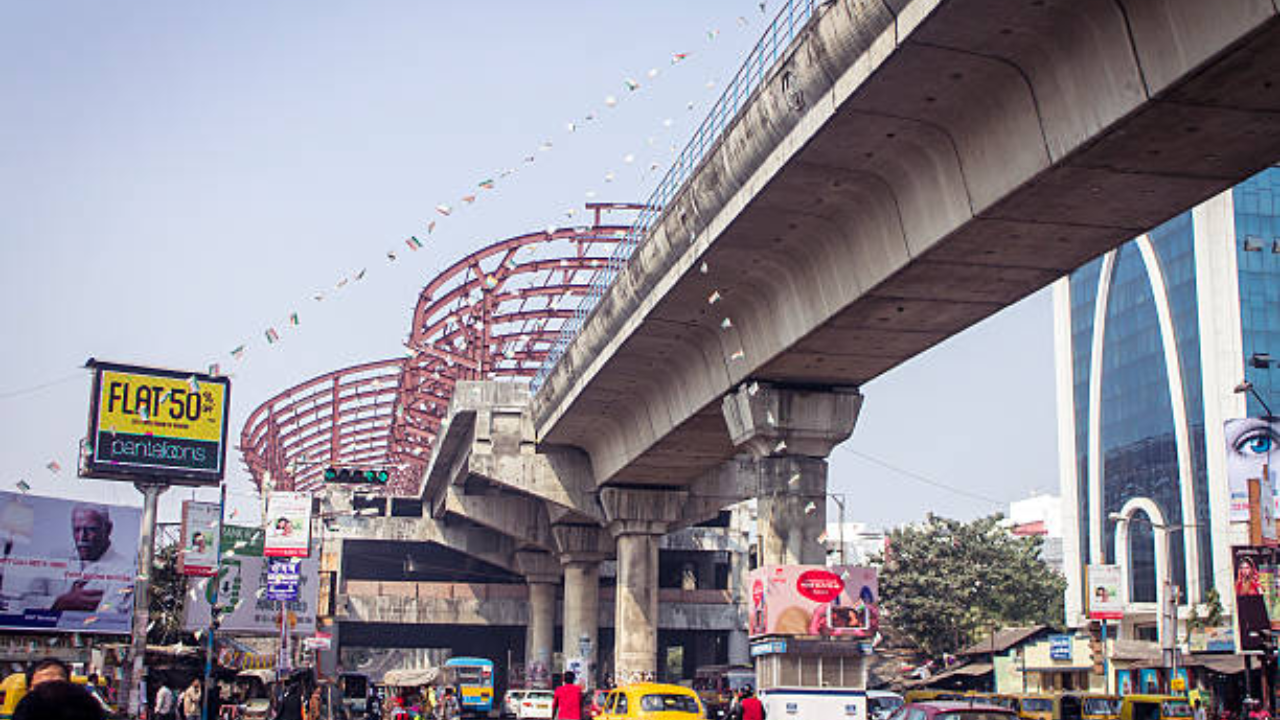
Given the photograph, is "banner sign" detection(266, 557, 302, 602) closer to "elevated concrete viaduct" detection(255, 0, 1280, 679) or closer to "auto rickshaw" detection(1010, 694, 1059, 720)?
"elevated concrete viaduct" detection(255, 0, 1280, 679)

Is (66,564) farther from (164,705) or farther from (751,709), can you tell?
(751,709)

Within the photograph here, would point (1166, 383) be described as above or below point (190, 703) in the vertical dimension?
above

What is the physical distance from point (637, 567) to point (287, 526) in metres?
14.6

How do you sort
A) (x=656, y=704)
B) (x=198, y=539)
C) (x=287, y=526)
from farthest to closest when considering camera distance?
(x=287, y=526) < (x=198, y=539) < (x=656, y=704)

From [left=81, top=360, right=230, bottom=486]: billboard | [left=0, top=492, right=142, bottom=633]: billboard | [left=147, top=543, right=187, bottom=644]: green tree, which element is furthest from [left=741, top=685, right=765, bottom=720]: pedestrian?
[left=147, top=543, right=187, bottom=644]: green tree

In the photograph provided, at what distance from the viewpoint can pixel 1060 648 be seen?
2498 inches

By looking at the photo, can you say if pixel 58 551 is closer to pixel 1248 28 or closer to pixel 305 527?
pixel 305 527

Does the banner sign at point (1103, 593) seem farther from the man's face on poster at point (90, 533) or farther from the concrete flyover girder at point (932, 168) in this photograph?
the man's face on poster at point (90, 533)

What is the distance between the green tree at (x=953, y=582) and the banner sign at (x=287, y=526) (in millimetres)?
48266

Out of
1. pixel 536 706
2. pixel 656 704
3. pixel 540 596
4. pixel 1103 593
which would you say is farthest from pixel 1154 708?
pixel 540 596

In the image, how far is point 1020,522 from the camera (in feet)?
600

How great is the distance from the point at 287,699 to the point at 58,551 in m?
27.5

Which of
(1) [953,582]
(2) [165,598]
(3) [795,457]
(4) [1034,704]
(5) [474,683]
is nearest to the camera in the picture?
(3) [795,457]

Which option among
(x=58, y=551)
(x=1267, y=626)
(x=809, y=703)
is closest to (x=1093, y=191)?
(x=809, y=703)
